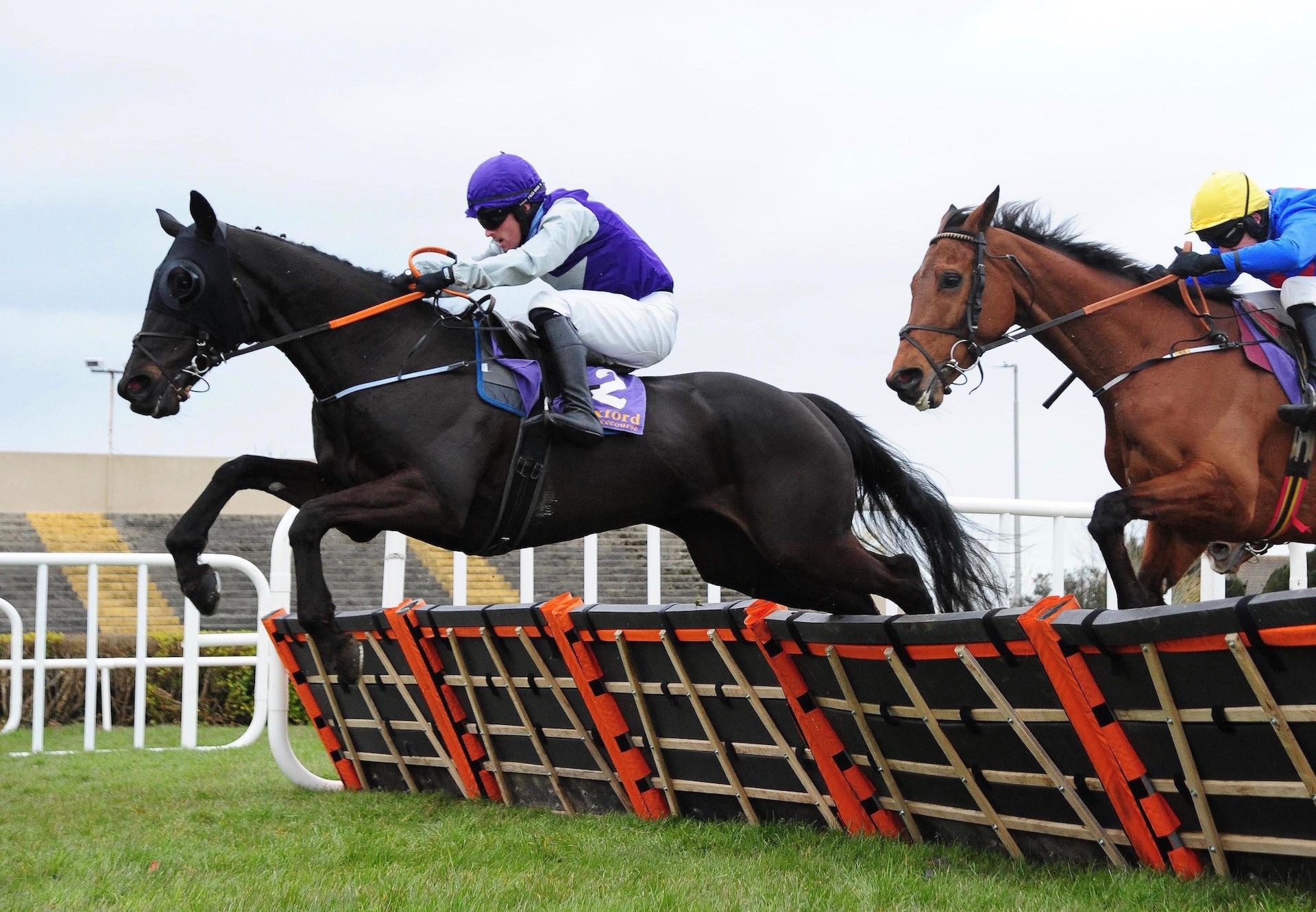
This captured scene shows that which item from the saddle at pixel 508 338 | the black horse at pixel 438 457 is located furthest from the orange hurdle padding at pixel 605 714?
the saddle at pixel 508 338

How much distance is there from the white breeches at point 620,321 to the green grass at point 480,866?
5.18ft

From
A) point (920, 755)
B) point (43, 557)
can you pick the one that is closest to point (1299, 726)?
point (920, 755)

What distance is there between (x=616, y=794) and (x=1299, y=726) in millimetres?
2704

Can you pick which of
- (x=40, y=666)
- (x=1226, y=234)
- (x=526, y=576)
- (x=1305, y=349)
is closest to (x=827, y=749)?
(x=1305, y=349)

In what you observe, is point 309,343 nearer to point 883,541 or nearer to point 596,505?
point 596,505

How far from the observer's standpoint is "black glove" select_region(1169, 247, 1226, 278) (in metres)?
5.09

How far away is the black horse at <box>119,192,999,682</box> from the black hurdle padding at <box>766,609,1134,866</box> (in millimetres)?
895

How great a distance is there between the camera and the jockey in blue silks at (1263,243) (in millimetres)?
5039

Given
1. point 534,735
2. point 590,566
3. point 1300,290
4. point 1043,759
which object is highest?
point 1300,290

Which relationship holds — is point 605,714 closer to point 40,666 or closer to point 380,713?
point 380,713

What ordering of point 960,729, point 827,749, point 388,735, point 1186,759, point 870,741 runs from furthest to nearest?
point 388,735 → point 827,749 → point 870,741 → point 960,729 → point 1186,759

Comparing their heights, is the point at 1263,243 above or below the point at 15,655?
above

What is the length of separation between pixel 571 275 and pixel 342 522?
4.41 ft

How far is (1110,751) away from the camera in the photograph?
3.46 meters
